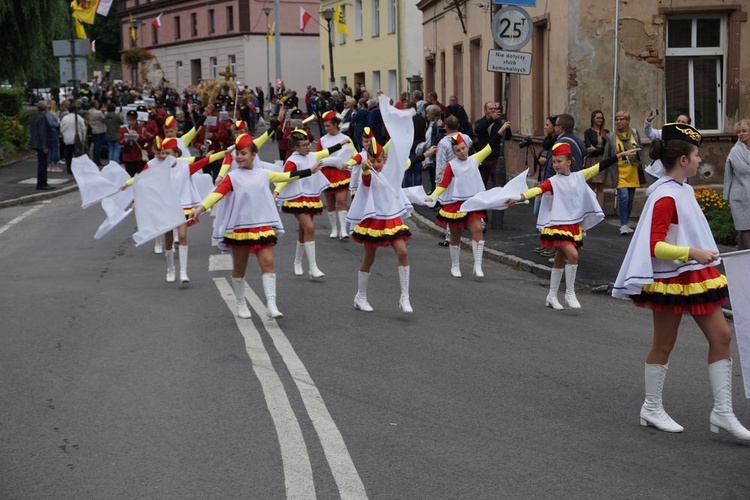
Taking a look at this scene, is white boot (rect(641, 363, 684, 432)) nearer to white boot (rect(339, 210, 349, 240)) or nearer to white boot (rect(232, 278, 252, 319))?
white boot (rect(232, 278, 252, 319))

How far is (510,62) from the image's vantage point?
16250 millimetres

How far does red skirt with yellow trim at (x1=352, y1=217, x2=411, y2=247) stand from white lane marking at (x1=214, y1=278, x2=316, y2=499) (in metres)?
1.61

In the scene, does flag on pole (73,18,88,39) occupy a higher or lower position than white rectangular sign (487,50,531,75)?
higher

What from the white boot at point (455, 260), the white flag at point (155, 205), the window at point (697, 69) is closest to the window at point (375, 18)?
the window at point (697, 69)

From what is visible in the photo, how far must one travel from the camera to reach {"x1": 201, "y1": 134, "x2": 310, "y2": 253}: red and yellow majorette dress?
10.5 meters

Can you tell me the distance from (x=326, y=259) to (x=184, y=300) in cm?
362

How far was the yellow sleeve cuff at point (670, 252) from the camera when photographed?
6.30 meters

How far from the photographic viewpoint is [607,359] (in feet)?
29.1

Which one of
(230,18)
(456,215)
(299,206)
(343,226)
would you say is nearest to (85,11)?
(343,226)

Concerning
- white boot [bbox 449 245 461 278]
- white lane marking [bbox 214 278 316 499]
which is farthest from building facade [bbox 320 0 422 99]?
white lane marking [bbox 214 278 316 499]

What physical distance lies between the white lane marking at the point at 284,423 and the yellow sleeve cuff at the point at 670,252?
228 centimetres

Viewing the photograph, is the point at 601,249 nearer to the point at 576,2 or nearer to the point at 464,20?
the point at 576,2

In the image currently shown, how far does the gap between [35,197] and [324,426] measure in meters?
19.9

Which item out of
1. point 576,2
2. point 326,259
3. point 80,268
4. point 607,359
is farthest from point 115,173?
point 576,2
